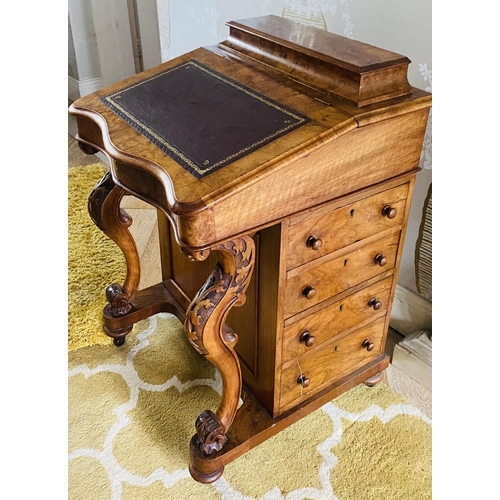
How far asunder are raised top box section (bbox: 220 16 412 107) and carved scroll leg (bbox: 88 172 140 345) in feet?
1.65

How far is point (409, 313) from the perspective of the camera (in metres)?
1.67

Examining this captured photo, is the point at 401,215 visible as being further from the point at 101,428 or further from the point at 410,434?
the point at 101,428

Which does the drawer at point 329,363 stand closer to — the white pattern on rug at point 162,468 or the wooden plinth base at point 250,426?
the wooden plinth base at point 250,426

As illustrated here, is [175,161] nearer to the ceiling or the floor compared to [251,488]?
nearer to the ceiling

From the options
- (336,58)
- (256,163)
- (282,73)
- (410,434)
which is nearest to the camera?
(256,163)

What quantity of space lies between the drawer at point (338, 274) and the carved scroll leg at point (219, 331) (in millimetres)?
139

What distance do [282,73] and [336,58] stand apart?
0.15m

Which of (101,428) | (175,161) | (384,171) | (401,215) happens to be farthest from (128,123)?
(101,428)

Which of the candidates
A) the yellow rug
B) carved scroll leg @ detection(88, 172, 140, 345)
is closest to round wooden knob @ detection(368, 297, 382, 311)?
carved scroll leg @ detection(88, 172, 140, 345)

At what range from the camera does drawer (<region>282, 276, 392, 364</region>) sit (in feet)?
4.01

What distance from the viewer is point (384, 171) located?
43.6 inches

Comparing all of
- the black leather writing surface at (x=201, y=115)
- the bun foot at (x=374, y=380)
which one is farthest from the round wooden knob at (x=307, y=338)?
the black leather writing surface at (x=201, y=115)

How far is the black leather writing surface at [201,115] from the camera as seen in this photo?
0.94 meters

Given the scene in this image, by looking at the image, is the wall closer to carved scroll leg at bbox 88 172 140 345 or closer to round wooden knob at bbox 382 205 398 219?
round wooden knob at bbox 382 205 398 219
